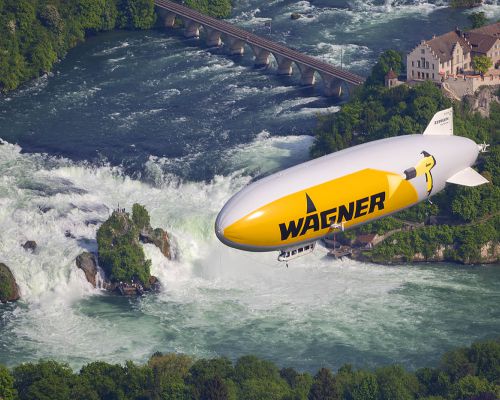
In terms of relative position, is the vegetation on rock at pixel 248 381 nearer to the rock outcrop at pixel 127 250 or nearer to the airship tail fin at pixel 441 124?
the rock outcrop at pixel 127 250

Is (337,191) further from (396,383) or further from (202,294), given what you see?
(202,294)

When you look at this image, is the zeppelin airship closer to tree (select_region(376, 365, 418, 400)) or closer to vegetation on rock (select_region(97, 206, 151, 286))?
tree (select_region(376, 365, 418, 400))

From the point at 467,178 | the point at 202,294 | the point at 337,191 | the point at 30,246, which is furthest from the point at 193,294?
the point at 337,191

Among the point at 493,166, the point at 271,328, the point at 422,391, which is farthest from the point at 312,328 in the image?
the point at 493,166

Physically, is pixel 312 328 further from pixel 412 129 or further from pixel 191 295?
pixel 412 129

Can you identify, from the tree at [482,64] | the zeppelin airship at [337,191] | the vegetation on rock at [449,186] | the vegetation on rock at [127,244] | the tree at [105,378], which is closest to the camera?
the zeppelin airship at [337,191]

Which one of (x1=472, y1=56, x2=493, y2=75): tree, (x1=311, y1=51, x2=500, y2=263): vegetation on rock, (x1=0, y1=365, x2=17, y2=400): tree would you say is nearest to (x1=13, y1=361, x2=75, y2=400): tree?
(x1=0, y1=365, x2=17, y2=400): tree

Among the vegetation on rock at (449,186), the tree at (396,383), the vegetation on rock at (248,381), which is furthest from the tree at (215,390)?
the vegetation on rock at (449,186)
